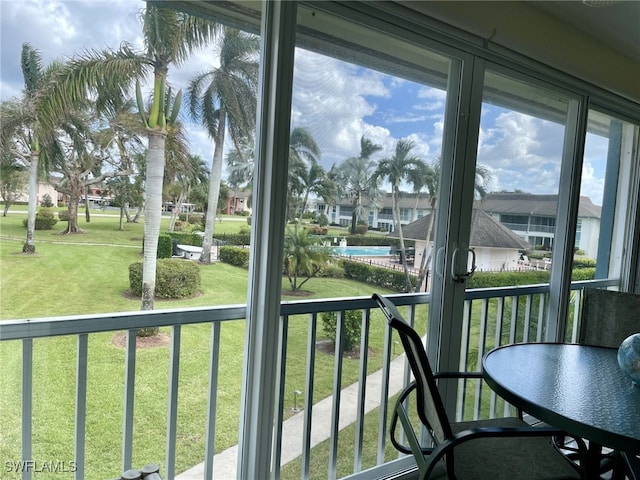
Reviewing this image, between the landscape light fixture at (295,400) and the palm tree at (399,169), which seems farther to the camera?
the palm tree at (399,169)

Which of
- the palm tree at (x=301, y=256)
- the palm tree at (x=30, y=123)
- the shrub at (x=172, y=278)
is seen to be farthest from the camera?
the palm tree at (x=301, y=256)

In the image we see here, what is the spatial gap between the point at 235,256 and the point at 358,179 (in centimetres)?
70

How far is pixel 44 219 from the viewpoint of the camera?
1.33 m

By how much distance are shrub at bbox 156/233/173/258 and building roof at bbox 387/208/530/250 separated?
106cm

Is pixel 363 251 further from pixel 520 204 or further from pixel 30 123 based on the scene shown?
pixel 30 123

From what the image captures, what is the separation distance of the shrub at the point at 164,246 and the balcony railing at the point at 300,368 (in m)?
0.23

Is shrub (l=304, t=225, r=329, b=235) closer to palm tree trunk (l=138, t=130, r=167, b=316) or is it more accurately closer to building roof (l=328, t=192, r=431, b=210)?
building roof (l=328, t=192, r=431, b=210)

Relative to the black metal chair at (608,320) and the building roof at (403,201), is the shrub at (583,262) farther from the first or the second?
the building roof at (403,201)

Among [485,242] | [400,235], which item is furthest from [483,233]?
[400,235]

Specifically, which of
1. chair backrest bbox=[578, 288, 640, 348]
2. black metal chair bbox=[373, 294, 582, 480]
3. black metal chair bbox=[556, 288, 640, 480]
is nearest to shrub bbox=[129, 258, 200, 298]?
black metal chair bbox=[373, 294, 582, 480]

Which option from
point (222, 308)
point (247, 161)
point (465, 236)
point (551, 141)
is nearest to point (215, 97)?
point (247, 161)

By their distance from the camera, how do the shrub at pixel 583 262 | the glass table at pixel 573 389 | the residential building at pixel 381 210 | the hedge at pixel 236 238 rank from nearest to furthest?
the glass table at pixel 573 389, the hedge at pixel 236 238, the residential building at pixel 381 210, the shrub at pixel 583 262

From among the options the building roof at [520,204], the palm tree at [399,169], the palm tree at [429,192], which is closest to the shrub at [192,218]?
the palm tree at [399,169]

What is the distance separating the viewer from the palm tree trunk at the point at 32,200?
1.29 m
